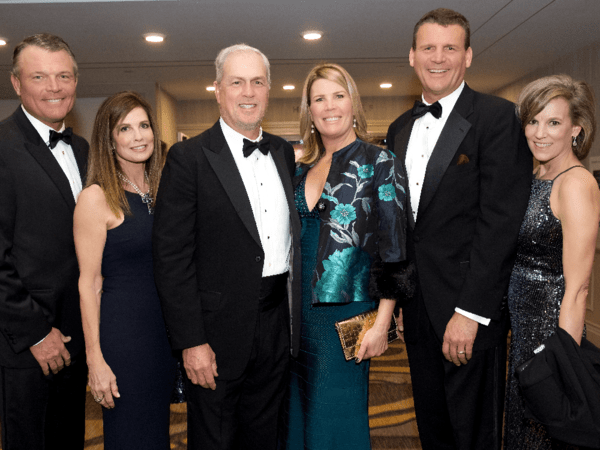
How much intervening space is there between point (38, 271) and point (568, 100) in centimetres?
206

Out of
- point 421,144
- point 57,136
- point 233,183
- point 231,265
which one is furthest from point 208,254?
point 421,144

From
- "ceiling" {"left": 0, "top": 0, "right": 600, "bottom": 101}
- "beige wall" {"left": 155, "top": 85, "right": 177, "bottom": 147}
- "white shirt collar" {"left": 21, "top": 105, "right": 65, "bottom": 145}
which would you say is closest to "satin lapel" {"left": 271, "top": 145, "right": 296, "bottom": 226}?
"white shirt collar" {"left": 21, "top": 105, "right": 65, "bottom": 145}

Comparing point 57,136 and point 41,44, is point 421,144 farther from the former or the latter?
point 41,44

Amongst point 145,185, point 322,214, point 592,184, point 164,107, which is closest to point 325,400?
point 322,214

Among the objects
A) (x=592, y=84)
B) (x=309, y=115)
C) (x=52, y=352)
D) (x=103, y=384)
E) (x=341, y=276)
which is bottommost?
(x=103, y=384)

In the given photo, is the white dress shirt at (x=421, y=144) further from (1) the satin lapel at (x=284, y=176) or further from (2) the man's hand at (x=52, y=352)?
(2) the man's hand at (x=52, y=352)

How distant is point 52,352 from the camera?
1841mm

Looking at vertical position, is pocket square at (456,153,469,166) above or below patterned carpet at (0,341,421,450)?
above

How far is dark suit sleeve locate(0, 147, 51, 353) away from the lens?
5.76 ft

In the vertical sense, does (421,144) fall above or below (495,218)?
above

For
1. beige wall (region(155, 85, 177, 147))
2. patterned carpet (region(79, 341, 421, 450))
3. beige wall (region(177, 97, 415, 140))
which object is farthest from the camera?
beige wall (region(177, 97, 415, 140))

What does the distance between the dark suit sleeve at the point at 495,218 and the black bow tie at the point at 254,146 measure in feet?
2.64

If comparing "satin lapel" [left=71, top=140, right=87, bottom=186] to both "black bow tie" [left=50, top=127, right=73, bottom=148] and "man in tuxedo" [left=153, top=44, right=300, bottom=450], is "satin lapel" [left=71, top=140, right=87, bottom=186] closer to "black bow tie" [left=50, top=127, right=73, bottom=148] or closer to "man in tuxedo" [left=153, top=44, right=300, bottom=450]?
"black bow tie" [left=50, top=127, right=73, bottom=148]

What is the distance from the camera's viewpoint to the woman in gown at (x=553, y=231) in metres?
1.74
